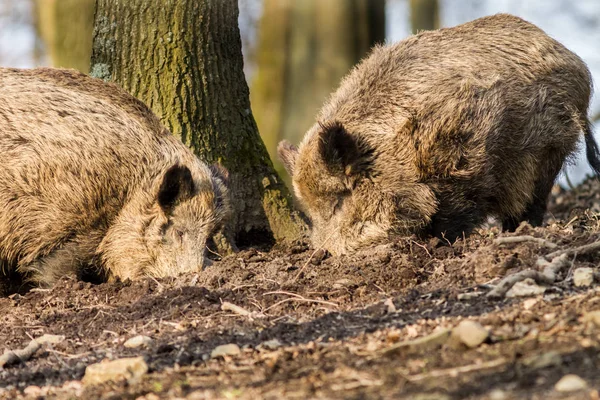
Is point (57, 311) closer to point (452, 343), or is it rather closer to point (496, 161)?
point (452, 343)

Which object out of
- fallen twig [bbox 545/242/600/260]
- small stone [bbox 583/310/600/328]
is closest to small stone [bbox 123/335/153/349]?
small stone [bbox 583/310/600/328]

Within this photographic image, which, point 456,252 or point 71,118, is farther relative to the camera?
point 71,118

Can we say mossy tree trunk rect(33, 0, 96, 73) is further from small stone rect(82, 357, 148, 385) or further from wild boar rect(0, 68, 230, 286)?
small stone rect(82, 357, 148, 385)

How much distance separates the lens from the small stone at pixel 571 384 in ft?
9.26

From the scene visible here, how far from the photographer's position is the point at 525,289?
455 centimetres

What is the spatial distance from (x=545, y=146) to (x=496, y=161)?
A: 73 cm

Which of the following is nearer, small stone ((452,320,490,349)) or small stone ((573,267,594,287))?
small stone ((452,320,490,349))

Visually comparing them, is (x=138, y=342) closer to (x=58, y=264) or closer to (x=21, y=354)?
(x=21, y=354)

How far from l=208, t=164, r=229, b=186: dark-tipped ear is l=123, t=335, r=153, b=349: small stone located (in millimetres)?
3089

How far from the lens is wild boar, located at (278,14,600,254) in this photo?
7176 mm

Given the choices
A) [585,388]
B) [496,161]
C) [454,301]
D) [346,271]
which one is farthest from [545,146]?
[585,388]

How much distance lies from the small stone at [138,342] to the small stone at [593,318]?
2399 mm

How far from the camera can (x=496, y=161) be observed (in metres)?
7.41

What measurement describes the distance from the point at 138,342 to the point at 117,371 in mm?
779
